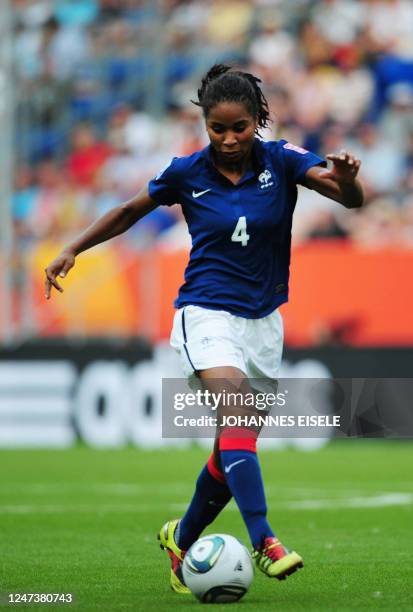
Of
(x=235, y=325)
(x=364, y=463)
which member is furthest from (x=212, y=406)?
(x=364, y=463)

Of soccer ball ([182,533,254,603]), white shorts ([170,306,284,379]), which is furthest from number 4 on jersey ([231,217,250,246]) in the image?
soccer ball ([182,533,254,603])

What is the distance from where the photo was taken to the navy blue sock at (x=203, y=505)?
6.31 m

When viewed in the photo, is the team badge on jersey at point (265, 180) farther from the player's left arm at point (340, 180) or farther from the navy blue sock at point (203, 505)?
the navy blue sock at point (203, 505)

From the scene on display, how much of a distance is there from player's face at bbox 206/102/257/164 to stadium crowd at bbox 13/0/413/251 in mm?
10837

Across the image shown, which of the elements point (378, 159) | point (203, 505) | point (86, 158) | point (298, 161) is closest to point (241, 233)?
point (298, 161)

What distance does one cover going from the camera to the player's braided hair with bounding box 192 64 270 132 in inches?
236

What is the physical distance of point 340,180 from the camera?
19.4ft

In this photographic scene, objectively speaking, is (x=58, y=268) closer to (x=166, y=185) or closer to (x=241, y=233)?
(x=166, y=185)

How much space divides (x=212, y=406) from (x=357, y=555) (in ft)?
6.55

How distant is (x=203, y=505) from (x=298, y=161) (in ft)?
5.40

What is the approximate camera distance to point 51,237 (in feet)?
60.7

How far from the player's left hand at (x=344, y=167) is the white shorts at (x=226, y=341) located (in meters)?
0.73

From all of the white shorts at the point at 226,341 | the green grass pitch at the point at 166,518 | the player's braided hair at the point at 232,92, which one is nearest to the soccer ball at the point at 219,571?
the green grass pitch at the point at 166,518

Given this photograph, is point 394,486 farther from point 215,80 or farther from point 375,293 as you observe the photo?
point 215,80
